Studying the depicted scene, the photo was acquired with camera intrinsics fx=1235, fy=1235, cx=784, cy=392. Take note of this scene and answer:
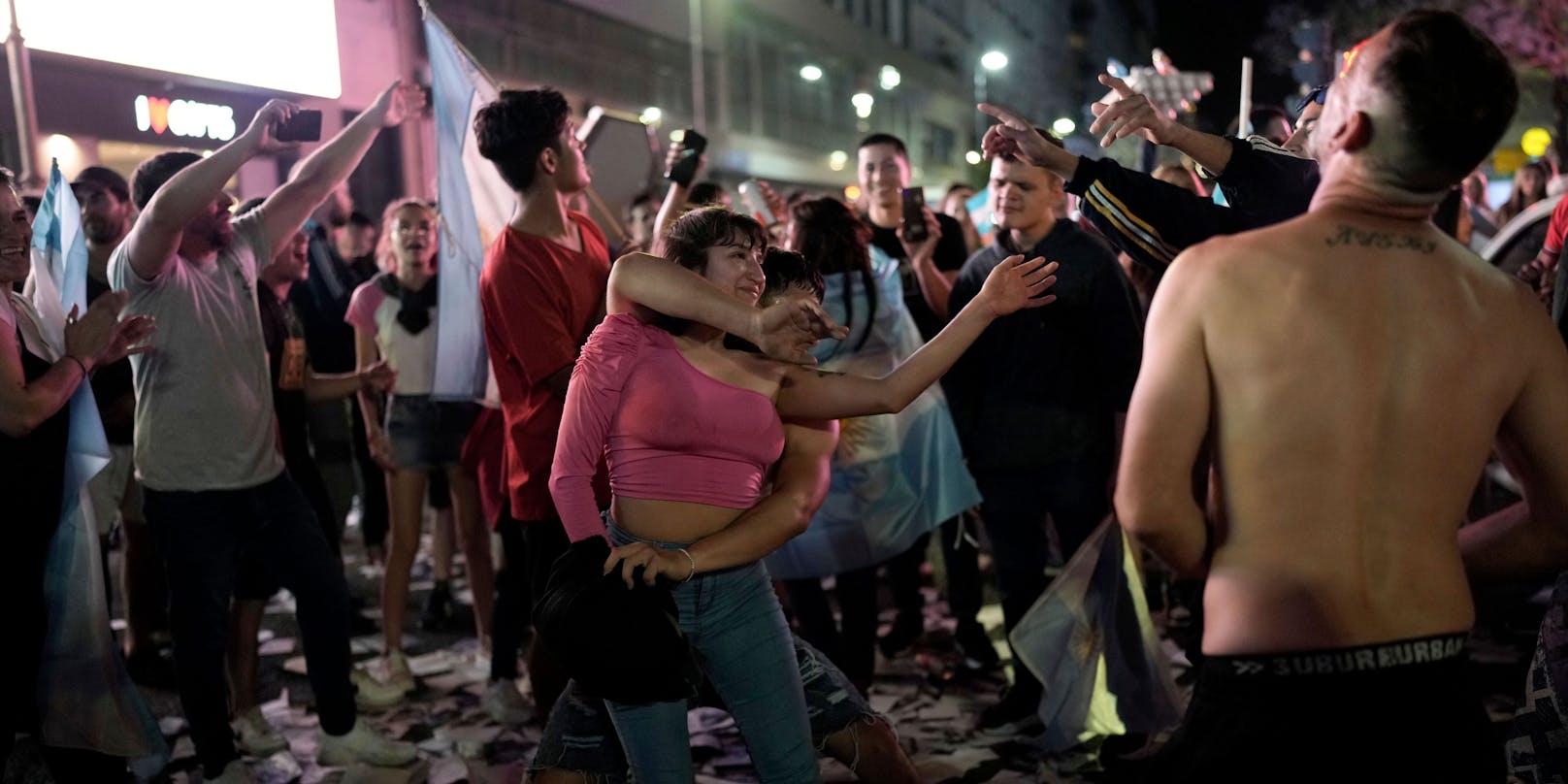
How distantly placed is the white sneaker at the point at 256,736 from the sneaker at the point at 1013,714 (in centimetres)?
280

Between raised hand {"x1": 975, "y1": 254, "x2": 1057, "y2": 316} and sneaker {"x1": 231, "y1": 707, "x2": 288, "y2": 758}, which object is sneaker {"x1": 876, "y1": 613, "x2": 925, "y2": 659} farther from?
raised hand {"x1": 975, "y1": 254, "x2": 1057, "y2": 316}

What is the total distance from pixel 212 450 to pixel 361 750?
1.26m

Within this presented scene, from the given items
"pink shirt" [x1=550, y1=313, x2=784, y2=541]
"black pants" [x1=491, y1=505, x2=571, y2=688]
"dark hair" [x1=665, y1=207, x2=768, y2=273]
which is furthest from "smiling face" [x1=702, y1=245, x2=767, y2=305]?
"black pants" [x1=491, y1=505, x2=571, y2=688]

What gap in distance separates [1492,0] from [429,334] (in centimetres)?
2687

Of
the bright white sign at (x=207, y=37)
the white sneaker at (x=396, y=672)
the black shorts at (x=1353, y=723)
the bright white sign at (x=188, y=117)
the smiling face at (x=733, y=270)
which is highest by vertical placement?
the bright white sign at (x=207, y=37)

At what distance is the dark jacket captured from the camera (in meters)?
4.70

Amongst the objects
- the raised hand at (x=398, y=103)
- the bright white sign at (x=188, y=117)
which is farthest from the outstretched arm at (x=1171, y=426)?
the bright white sign at (x=188, y=117)

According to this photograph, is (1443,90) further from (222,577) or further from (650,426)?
(222,577)

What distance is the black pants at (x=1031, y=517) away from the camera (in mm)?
4793

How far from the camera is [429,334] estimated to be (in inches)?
242

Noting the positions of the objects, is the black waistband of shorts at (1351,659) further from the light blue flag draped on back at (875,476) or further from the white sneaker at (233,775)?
the white sneaker at (233,775)

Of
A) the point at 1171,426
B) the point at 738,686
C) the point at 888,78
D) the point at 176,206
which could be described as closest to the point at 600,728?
the point at 738,686

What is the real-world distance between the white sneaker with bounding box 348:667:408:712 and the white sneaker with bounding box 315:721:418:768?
78 centimetres

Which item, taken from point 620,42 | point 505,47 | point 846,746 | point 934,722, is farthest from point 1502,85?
point 620,42
